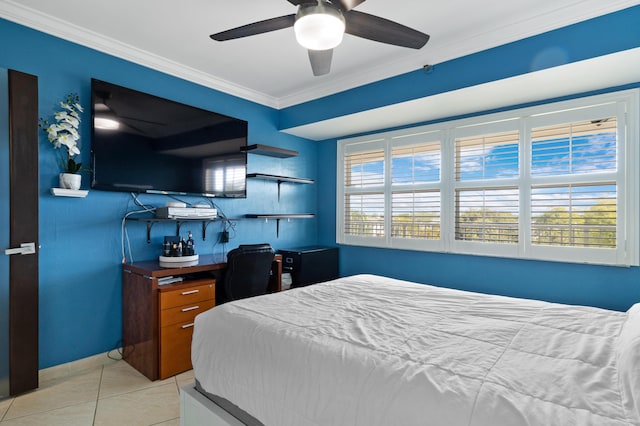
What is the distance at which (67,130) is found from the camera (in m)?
2.45

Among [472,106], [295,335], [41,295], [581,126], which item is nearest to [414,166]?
[472,106]

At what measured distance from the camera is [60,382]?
8.09 feet

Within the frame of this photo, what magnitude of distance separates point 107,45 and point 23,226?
60.8 inches

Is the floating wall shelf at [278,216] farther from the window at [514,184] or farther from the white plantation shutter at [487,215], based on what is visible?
the white plantation shutter at [487,215]

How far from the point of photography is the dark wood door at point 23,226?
2.25 metres

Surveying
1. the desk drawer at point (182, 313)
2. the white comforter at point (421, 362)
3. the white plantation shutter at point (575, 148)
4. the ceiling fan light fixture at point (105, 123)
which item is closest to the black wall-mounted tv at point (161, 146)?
the ceiling fan light fixture at point (105, 123)

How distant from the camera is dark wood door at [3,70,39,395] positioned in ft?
7.38

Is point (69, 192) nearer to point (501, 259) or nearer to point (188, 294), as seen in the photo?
point (188, 294)

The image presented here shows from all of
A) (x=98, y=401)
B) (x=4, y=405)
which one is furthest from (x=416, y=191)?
(x=4, y=405)

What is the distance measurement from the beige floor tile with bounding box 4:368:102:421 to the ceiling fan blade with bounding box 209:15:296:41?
8.20 ft

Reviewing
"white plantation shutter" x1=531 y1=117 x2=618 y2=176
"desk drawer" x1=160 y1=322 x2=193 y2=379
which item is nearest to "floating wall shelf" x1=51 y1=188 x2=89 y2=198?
"desk drawer" x1=160 y1=322 x2=193 y2=379

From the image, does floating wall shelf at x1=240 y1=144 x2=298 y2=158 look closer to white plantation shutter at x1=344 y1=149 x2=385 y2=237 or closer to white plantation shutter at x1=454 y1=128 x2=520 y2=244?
white plantation shutter at x1=344 y1=149 x2=385 y2=237

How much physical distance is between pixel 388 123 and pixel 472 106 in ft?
3.04

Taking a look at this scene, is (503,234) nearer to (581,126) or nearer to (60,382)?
(581,126)
